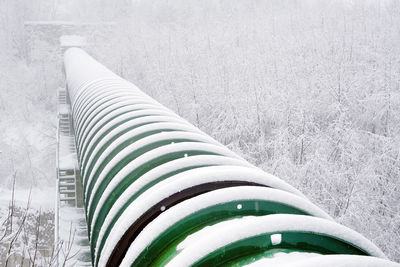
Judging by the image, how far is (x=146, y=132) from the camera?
2.57 metres

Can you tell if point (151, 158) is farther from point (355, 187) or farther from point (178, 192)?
point (355, 187)

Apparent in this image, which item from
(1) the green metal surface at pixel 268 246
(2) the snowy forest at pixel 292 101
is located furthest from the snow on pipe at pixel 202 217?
(2) the snowy forest at pixel 292 101

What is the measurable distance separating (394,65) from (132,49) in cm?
1124

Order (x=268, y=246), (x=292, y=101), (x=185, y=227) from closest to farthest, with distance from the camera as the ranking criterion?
(x=268, y=246), (x=185, y=227), (x=292, y=101)

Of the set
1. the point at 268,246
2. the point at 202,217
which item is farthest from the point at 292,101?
the point at 268,246

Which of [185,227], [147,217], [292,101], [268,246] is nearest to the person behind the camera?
[268,246]

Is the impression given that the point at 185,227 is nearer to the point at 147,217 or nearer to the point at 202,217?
the point at 202,217

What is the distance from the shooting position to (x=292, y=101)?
777cm

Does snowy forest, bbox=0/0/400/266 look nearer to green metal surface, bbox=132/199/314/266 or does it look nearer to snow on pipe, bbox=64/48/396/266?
snow on pipe, bbox=64/48/396/266

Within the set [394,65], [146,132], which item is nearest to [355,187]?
[394,65]

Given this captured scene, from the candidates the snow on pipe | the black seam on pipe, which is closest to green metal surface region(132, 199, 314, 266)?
the snow on pipe

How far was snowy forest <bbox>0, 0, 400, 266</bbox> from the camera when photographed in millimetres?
6082

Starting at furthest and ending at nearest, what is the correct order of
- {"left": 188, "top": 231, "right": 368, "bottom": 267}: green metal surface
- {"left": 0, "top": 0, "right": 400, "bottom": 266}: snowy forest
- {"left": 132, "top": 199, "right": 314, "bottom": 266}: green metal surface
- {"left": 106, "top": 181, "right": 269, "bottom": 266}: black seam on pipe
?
{"left": 0, "top": 0, "right": 400, "bottom": 266}: snowy forest
{"left": 106, "top": 181, "right": 269, "bottom": 266}: black seam on pipe
{"left": 132, "top": 199, "right": 314, "bottom": 266}: green metal surface
{"left": 188, "top": 231, "right": 368, "bottom": 267}: green metal surface

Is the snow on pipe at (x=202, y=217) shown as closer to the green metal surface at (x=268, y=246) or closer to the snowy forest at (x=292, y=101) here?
the green metal surface at (x=268, y=246)
